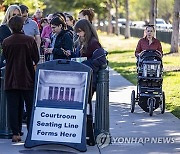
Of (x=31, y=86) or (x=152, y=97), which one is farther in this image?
(x=152, y=97)

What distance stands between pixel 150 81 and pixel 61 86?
3671 millimetres

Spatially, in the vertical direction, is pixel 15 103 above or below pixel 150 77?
above

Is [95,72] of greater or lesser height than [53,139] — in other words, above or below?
above

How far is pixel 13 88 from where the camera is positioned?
9.40 m

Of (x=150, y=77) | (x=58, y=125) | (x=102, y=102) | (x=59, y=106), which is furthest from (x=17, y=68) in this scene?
(x=150, y=77)

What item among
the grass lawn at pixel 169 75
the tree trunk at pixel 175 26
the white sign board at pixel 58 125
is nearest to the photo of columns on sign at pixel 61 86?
the white sign board at pixel 58 125

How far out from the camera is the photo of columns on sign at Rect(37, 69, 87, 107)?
9.07 metres

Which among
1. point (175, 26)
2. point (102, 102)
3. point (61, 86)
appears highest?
point (61, 86)

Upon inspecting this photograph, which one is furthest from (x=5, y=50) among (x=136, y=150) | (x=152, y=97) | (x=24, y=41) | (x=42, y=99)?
(x=152, y=97)

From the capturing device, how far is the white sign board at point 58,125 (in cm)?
891

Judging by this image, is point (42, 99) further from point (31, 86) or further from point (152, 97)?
point (152, 97)

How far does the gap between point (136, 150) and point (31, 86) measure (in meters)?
1.85

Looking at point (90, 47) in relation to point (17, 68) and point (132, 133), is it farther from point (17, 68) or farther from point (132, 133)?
point (132, 133)

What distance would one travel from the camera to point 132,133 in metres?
10.4
